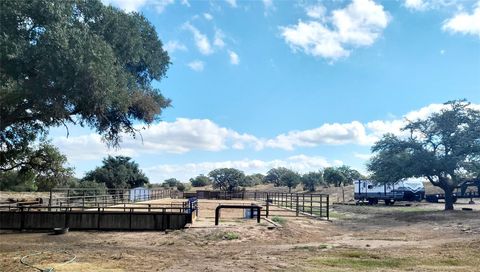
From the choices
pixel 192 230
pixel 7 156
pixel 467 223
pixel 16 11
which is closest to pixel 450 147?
pixel 467 223

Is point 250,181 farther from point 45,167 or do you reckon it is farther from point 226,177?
point 45,167

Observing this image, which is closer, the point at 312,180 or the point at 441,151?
the point at 441,151

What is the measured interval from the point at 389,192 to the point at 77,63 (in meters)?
50.0

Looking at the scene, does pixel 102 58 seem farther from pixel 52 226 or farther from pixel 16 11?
pixel 52 226

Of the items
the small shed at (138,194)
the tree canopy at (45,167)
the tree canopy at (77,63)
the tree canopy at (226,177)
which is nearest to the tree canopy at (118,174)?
the small shed at (138,194)

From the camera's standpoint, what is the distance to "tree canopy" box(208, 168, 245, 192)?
111062mm

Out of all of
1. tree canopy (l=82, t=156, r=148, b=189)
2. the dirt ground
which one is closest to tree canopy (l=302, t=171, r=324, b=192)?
tree canopy (l=82, t=156, r=148, b=189)

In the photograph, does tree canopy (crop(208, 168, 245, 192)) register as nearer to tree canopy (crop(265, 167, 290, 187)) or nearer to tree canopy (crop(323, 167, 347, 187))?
tree canopy (crop(265, 167, 290, 187))

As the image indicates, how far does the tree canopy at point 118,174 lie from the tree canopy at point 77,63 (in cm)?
5850

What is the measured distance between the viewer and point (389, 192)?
54.3 m

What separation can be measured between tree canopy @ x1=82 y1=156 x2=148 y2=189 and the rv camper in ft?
115

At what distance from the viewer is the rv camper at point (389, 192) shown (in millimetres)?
54344

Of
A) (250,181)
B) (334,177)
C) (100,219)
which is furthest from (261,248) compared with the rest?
(250,181)

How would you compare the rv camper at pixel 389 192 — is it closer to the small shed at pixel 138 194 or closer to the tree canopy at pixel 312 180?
the small shed at pixel 138 194
